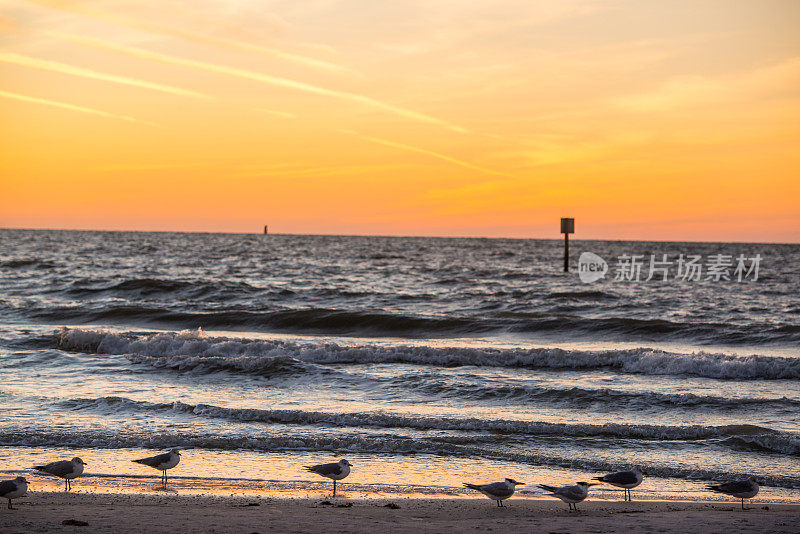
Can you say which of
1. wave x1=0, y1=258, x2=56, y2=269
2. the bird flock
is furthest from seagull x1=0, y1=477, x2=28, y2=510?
wave x1=0, y1=258, x2=56, y2=269

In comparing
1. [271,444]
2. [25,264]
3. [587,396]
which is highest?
[25,264]

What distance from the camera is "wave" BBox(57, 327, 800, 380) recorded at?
52.9 feet

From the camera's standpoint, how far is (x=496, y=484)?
7273mm

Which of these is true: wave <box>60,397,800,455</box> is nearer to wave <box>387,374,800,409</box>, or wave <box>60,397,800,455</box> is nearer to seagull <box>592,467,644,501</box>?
wave <box>387,374,800,409</box>

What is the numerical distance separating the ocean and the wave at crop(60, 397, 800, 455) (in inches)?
1.4

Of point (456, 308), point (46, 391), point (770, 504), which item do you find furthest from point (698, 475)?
point (456, 308)

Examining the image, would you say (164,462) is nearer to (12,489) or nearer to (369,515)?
(12,489)

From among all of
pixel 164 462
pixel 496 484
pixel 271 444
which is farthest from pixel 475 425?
pixel 164 462

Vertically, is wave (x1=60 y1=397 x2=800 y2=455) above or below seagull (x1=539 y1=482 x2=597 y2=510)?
below

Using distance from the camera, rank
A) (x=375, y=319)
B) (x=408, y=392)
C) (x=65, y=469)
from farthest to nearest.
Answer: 1. (x=375, y=319)
2. (x=408, y=392)
3. (x=65, y=469)

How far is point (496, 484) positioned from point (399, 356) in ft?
34.8

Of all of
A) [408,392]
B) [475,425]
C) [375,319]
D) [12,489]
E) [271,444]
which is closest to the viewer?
[12,489]

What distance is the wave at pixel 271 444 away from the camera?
31.7 feet

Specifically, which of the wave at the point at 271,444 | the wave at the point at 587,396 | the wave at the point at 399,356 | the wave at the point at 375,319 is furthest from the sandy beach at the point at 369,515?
the wave at the point at 375,319
